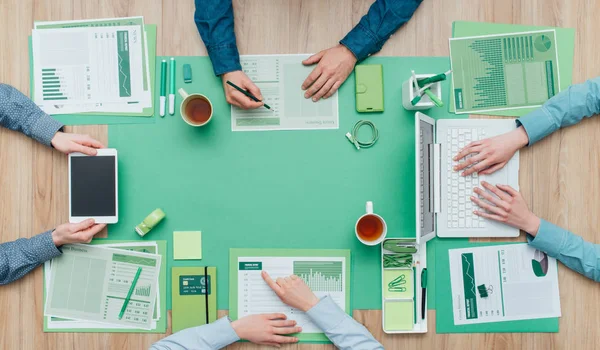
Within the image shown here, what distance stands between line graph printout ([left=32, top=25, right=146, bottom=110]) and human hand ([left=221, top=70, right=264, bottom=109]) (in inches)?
9.8

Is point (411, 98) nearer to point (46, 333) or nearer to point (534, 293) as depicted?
point (534, 293)

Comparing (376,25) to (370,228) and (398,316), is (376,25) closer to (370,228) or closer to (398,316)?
(370,228)

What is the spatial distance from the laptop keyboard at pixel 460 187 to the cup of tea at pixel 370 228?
0.22m

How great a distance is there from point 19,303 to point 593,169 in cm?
175

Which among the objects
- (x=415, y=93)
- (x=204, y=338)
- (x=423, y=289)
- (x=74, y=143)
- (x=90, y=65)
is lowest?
(x=204, y=338)

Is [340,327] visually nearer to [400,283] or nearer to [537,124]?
[400,283]

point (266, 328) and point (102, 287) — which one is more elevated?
point (102, 287)

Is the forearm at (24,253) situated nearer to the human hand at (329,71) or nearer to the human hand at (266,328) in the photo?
the human hand at (266,328)

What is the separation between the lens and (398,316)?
124 cm

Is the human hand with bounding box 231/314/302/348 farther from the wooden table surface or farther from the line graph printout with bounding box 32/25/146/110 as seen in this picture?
the line graph printout with bounding box 32/25/146/110

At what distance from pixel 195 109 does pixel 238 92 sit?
0.43 feet

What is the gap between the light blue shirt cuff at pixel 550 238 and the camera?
47.9 inches

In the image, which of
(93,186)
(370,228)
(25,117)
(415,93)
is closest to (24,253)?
(93,186)

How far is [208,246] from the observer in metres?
1.25
